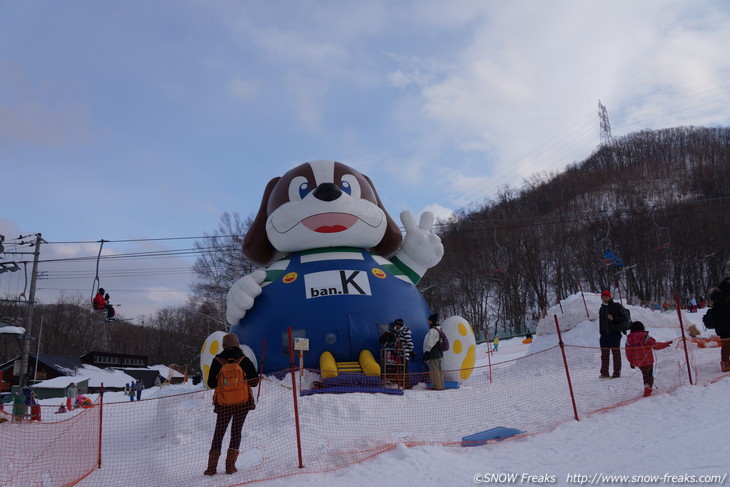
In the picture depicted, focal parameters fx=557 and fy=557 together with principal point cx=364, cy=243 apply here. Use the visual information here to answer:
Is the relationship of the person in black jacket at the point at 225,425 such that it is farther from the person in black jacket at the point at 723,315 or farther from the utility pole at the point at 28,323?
the utility pole at the point at 28,323

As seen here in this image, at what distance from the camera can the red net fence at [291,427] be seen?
601cm

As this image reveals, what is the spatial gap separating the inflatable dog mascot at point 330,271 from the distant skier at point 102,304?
25.4 feet

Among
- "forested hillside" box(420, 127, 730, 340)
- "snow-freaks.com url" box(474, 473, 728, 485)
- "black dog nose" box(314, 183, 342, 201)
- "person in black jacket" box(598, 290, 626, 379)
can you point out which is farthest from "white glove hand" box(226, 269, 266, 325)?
"forested hillside" box(420, 127, 730, 340)

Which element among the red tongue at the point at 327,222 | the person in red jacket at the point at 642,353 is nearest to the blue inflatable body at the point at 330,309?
the red tongue at the point at 327,222

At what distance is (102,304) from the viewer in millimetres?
17438

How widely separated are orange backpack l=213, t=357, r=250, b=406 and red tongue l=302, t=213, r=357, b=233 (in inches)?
214

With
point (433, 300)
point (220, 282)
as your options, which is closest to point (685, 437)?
point (220, 282)

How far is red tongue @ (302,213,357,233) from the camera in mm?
10805

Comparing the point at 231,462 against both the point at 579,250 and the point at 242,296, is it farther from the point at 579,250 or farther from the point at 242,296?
the point at 579,250

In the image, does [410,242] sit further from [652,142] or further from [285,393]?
[652,142]

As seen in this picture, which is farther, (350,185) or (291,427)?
(350,185)

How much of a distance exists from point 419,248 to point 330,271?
2214mm

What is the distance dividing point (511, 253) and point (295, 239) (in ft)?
114

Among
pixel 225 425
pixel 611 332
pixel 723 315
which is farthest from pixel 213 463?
pixel 723 315
